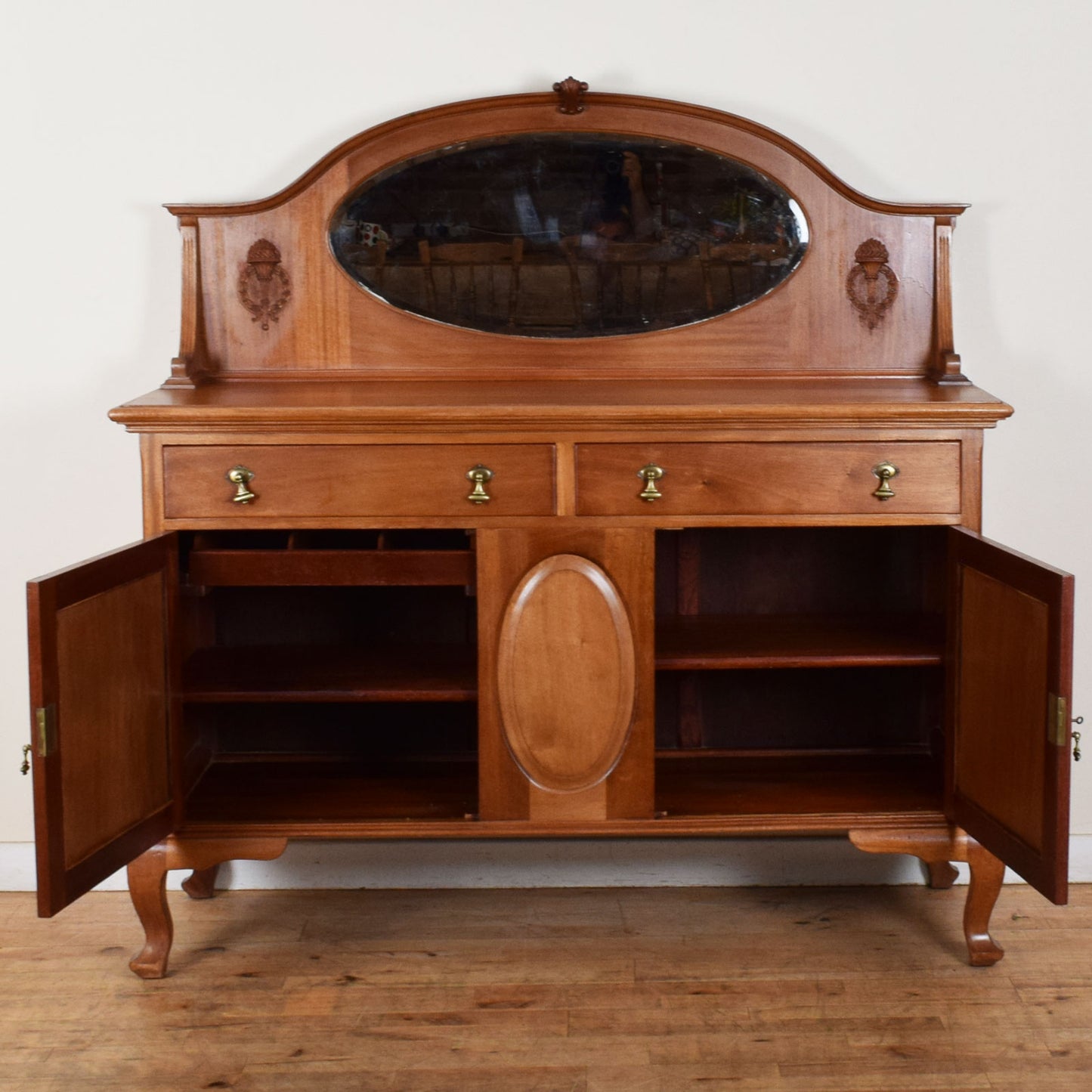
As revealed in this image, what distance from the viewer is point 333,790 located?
A: 2893mm

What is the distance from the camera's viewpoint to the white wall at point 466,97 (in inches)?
116

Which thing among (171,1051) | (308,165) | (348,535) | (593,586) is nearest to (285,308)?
(308,165)

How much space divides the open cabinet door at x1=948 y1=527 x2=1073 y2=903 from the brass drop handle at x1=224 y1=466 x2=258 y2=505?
143 centimetres

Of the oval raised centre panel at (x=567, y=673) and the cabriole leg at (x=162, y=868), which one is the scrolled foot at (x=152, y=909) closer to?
the cabriole leg at (x=162, y=868)

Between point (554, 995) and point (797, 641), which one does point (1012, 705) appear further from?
point (554, 995)

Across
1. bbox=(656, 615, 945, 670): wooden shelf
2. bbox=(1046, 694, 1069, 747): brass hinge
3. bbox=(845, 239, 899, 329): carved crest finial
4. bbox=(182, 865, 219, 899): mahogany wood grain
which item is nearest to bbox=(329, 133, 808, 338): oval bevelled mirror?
bbox=(845, 239, 899, 329): carved crest finial

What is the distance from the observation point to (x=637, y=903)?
3090 millimetres

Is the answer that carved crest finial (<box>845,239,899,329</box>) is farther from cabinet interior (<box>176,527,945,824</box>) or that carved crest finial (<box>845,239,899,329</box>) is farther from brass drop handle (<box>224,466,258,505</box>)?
brass drop handle (<box>224,466,258,505</box>)

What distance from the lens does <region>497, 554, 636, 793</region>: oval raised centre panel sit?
8.55 ft

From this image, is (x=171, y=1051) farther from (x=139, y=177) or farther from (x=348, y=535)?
(x=139, y=177)

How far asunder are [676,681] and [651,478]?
0.79m

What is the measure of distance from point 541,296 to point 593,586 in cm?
75

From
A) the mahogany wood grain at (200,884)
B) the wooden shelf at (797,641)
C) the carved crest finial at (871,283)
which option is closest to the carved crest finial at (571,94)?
the carved crest finial at (871,283)

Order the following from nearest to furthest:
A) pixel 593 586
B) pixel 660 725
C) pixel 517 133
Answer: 1. pixel 593 586
2. pixel 517 133
3. pixel 660 725
